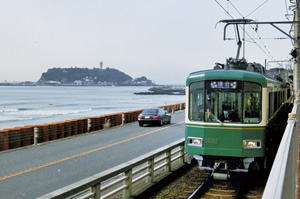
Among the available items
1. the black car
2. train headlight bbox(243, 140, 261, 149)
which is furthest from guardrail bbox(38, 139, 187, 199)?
the black car

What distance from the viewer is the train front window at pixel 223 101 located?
11.2 meters

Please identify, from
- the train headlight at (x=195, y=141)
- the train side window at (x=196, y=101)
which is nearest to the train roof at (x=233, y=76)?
the train side window at (x=196, y=101)

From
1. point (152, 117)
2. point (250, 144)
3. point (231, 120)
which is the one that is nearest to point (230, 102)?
point (231, 120)

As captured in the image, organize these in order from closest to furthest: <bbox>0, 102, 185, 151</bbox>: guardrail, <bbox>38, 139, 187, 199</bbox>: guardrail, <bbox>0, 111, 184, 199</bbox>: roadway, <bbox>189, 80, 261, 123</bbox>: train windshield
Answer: <bbox>38, 139, 187, 199</bbox>: guardrail < <bbox>189, 80, 261, 123</bbox>: train windshield < <bbox>0, 111, 184, 199</bbox>: roadway < <bbox>0, 102, 185, 151</bbox>: guardrail

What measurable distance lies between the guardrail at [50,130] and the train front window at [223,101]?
12.7m

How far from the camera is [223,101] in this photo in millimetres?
11305

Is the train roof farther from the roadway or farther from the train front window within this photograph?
the roadway

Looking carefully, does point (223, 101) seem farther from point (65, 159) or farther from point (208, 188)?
point (65, 159)

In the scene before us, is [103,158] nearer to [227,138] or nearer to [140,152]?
[140,152]

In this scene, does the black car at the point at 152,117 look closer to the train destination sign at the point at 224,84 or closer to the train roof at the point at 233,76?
the train roof at the point at 233,76

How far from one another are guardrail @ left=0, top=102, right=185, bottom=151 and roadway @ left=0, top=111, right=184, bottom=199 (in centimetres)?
63

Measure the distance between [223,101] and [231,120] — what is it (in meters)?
0.61

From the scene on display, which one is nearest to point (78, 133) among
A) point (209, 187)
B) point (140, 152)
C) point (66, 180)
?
point (140, 152)

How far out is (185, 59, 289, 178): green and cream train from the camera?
36.4 feet
